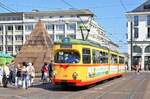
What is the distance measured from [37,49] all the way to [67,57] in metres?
24.9

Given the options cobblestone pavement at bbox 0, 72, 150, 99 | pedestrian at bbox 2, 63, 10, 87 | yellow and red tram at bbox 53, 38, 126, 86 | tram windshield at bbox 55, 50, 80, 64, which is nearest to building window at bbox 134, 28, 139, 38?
cobblestone pavement at bbox 0, 72, 150, 99

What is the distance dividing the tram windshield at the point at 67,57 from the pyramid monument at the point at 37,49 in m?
23.7

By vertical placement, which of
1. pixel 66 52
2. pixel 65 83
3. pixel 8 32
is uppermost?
pixel 8 32

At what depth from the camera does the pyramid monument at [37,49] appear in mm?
51594

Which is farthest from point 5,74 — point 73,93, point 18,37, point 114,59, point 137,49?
point 18,37

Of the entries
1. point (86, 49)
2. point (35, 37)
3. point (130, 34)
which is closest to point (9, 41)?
point (130, 34)

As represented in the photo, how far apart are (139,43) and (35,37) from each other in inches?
2503

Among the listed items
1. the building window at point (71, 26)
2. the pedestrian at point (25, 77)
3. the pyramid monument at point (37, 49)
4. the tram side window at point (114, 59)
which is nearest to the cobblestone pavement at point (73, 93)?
the pedestrian at point (25, 77)

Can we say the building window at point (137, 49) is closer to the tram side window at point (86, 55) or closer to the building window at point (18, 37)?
the building window at point (18, 37)

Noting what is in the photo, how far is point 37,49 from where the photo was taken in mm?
52062

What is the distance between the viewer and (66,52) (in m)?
27.4

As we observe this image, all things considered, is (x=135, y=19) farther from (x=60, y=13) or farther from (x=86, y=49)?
(x=86, y=49)

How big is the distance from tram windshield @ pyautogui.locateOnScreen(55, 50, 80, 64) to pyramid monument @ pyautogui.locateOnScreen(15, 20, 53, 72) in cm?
2370

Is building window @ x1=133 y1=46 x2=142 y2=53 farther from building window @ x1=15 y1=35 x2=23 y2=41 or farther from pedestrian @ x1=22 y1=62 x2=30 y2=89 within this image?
pedestrian @ x1=22 y1=62 x2=30 y2=89
